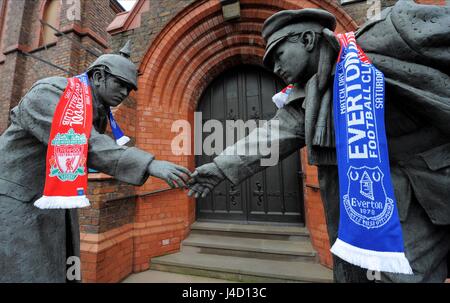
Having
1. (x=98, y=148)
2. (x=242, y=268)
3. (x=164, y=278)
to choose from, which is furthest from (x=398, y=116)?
(x=164, y=278)

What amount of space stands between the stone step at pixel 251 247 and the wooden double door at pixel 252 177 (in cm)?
51

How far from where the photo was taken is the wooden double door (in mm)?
3694

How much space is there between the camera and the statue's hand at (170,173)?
1033 mm

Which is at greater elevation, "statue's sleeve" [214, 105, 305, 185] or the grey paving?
"statue's sleeve" [214, 105, 305, 185]

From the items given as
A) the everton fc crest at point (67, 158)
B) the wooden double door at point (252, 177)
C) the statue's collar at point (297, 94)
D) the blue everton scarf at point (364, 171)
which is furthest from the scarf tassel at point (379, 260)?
the wooden double door at point (252, 177)

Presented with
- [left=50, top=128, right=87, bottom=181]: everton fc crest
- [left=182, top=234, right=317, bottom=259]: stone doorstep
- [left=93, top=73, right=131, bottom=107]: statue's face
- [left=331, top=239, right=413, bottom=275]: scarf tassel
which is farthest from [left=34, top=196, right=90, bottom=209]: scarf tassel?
[left=182, top=234, right=317, bottom=259]: stone doorstep

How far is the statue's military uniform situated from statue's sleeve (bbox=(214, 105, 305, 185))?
0.47 m

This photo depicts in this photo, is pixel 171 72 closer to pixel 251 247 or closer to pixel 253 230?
pixel 253 230

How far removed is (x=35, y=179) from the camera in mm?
1179

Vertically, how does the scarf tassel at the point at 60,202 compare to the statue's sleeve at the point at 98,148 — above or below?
below

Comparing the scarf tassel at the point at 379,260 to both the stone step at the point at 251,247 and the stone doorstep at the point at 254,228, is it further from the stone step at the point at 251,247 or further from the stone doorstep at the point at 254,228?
the stone doorstep at the point at 254,228

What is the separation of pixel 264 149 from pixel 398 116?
693 millimetres

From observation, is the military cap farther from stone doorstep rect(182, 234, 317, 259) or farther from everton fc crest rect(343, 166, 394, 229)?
stone doorstep rect(182, 234, 317, 259)
